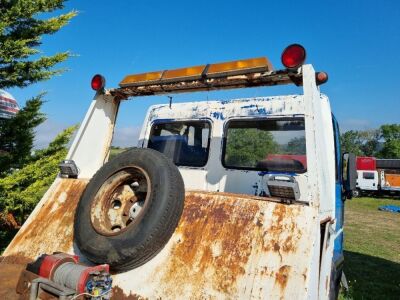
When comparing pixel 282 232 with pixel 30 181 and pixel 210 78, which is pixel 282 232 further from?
pixel 30 181

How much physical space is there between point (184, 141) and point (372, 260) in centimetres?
576

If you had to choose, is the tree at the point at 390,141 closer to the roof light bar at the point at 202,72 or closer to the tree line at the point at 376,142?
the tree line at the point at 376,142

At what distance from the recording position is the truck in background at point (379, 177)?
26.3 metres

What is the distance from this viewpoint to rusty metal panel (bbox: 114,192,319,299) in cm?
181

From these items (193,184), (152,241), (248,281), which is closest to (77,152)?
(193,184)

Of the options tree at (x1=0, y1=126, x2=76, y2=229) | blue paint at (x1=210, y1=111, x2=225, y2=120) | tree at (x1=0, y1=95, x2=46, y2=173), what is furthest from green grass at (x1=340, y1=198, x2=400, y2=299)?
tree at (x1=0, y1=95, x2=46, y2=173)

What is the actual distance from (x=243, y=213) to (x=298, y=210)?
353 millimetres

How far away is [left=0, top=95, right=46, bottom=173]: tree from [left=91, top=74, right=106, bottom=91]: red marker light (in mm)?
4730

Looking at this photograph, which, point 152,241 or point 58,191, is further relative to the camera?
point 58,191

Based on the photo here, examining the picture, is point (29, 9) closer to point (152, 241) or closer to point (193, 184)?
point (193, 184)

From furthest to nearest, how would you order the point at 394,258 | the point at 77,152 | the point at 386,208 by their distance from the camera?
the point at 386,208, the point at 394,258, the point at 77,152

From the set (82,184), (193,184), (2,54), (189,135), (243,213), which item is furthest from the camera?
(2,54)

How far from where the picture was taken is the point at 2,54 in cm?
651

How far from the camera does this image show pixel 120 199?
2.60 metres
